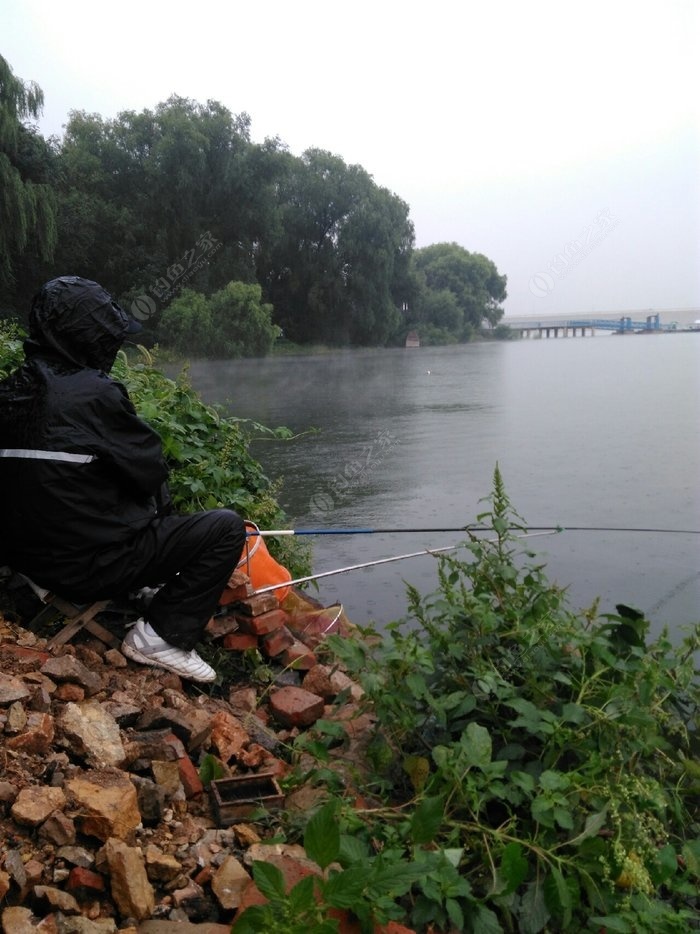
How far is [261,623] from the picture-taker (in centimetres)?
411

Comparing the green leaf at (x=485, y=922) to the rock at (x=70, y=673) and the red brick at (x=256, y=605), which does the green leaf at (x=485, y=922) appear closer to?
the rock at (x=70, y=673)

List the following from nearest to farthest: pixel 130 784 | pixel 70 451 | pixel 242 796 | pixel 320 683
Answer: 1. pixel 130 784
2. pixel 242 796
3. pixel 70 451
4. pixel 320 683

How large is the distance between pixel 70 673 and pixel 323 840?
1372 mm

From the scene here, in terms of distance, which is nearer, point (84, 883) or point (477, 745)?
point (84, 883)

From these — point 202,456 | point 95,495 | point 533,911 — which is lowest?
point 533,911

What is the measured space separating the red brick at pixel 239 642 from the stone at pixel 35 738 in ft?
4.48

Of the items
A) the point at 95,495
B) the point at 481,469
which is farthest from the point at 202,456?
the point at 481,469

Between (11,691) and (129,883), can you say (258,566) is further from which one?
(129,883)

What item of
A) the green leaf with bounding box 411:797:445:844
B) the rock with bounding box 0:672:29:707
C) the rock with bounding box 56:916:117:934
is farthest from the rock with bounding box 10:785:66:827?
the green leaf with bounding box 411:797:445:844

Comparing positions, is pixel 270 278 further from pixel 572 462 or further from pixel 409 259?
pixel 572 462

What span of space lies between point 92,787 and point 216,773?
19.4 inches

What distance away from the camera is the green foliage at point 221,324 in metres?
22.2

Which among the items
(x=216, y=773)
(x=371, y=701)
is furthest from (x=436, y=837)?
(x=216, y=773)

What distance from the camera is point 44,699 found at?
9.46 ft
